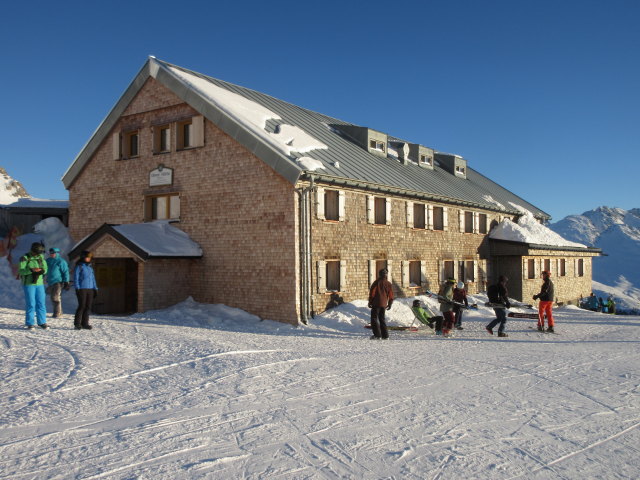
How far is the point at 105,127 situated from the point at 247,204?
759 centimetres

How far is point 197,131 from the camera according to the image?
59.3 ft

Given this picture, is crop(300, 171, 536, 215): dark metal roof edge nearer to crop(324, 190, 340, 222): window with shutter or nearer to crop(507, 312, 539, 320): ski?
crop(324, 190, 340, 222): window with shutter

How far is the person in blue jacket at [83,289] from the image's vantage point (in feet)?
38.5

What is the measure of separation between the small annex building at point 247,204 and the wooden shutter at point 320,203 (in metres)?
0.04

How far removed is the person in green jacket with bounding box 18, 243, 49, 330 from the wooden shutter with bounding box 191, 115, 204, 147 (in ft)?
24.9

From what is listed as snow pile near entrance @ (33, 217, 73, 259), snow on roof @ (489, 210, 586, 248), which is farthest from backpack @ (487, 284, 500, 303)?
snow pile near entrance @ (33, 217, 73, 259)

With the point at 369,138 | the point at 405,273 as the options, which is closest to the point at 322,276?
the point at 405,273

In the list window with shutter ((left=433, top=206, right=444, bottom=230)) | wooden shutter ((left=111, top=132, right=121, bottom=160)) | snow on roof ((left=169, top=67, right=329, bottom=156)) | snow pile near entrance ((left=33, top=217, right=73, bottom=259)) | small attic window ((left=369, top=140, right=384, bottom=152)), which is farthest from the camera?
small attic window ((left=369, top=140, right=384, bottom=152))

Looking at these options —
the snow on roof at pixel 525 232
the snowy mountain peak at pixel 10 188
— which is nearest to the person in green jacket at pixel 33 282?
the snowy mountain peak at pixel 10 188

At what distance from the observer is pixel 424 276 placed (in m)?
21.6

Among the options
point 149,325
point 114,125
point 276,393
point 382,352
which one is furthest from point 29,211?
point 276,393

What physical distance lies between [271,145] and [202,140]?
3.04m

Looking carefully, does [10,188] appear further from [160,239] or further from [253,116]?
[253,116]

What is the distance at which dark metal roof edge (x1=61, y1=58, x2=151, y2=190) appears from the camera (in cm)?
1964
